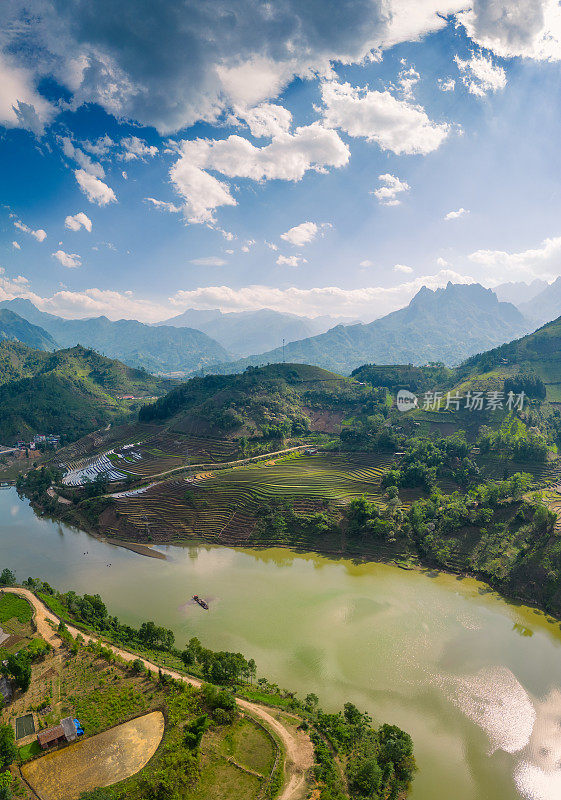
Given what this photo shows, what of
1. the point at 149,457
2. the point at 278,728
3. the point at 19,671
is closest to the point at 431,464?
the point at 278,728

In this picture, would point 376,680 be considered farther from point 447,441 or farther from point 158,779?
point 447,441

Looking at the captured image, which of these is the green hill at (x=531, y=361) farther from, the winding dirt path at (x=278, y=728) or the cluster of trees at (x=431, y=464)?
the winding dirt path at (x=278, y=728)

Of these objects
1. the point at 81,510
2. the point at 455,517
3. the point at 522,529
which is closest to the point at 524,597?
the point at 522,529

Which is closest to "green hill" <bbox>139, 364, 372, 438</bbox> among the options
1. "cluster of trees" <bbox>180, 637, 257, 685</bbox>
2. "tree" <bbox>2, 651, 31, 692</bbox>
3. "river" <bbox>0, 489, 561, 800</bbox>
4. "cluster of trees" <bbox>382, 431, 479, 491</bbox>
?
"cluster of trees" <bbox>382, 431, 479, 491</bbox>

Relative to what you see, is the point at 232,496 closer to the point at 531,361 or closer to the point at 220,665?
the point at 220,665

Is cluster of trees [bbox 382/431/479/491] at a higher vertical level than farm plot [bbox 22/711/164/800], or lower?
higher

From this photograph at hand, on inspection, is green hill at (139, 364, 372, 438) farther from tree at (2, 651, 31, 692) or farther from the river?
tree at (2, 651, 31, 692)

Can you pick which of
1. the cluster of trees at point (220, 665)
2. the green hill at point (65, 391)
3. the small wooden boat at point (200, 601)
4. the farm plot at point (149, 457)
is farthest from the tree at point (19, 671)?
the green hill at point (65, 391)
